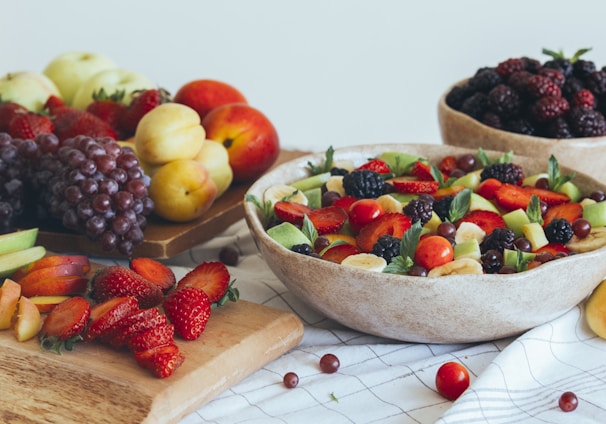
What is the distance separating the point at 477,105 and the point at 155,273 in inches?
35.4

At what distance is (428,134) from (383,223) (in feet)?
10.0

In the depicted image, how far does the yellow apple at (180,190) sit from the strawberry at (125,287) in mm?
379

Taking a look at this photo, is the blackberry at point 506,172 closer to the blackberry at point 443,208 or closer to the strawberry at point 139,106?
the blackberry at point 443,208

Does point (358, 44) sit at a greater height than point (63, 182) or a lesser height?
lesser

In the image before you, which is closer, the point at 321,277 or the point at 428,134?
the point at 321,277

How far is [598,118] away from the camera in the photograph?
1949mm

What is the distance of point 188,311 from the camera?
1.42 metres

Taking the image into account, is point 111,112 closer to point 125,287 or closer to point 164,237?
point 164,237

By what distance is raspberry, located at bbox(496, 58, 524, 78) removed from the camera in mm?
2098

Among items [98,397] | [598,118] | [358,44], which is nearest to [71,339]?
[98,397]

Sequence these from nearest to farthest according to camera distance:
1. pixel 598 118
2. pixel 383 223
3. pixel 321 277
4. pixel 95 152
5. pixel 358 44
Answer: pixel 321 277
pixel 383 223
pixel 95 152
pixel 598 118
pixel 358 44

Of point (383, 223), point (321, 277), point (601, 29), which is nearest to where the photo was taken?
point (321, 277)

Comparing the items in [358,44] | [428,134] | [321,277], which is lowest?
[428,134]

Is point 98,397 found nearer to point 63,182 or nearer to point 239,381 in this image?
point 239,381
